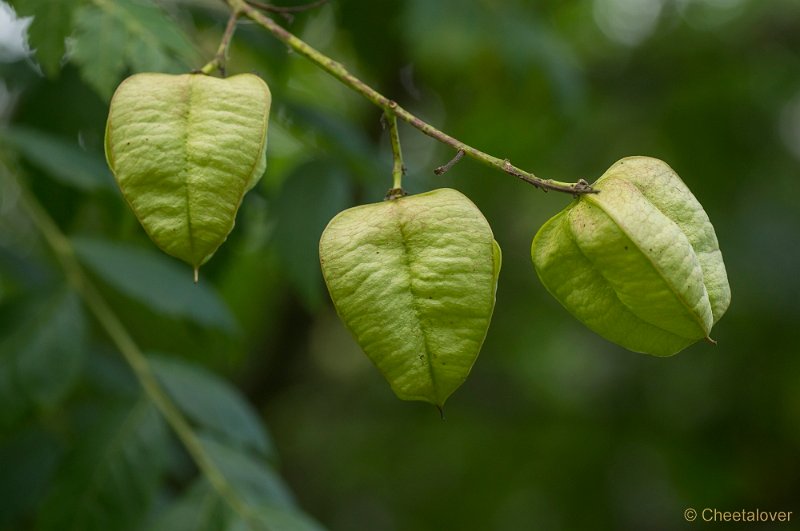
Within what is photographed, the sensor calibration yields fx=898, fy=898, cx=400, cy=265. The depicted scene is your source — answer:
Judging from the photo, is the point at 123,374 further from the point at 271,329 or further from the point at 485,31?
the point at 271,329

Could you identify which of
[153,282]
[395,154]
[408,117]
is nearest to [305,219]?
[153,282]

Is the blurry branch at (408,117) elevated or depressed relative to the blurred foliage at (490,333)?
elevated

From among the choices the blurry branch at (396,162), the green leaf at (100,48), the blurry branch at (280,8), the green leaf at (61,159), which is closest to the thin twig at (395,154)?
the blurry branch at (396,162)

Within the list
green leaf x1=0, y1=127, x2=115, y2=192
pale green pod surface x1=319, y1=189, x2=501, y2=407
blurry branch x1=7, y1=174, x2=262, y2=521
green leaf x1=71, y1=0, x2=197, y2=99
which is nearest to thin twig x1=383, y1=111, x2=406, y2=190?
pale green pod surface x1=319, y1=189, x2=501, y2=407

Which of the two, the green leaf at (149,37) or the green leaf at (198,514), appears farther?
the green leaf at (198,514)

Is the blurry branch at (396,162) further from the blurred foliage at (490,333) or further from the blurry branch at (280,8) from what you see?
the blurred foliage at (490,333)

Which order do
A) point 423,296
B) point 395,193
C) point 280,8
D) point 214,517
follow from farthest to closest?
point 214,517, point 280,8, point 395,193, point 423,296

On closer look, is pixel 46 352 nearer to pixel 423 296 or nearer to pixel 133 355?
pixel 133 355
